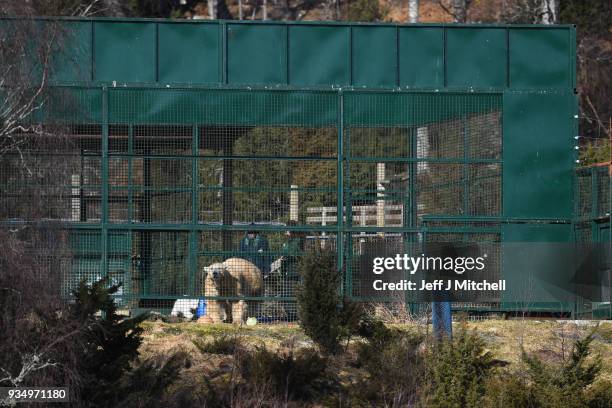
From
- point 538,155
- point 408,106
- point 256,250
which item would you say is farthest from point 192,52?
point 538,155

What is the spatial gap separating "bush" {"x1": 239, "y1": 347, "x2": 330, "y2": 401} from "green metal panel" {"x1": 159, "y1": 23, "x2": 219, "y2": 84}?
645 cm

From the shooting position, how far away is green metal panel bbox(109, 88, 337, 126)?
1938cm

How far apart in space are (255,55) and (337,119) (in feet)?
6.42

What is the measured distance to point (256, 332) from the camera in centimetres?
1748

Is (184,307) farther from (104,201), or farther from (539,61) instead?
(539,61)

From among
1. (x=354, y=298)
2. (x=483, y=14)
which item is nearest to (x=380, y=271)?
(x=354, y=298)

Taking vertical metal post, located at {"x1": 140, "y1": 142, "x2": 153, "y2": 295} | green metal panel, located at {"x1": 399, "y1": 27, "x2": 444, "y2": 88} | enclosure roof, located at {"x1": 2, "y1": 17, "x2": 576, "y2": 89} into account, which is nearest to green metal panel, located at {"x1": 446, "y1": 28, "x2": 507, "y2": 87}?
enclosure roof, located at {"x1": 2, "y1": 17, "x2": 576, "y2": 89}

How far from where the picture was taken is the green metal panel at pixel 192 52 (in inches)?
796

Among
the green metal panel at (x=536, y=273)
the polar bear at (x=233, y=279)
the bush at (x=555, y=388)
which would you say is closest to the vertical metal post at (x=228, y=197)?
the polar bear at (x=233, y=279)

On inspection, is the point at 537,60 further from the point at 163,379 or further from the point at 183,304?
the point at 163,379

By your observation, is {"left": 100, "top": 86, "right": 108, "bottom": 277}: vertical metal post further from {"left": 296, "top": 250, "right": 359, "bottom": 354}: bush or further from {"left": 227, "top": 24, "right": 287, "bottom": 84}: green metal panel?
{"left": 296, "top": 250, "right": 359, "bottom": 354}: bush

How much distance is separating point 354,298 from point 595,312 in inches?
178

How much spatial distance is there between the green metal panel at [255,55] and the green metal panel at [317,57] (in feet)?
0.72

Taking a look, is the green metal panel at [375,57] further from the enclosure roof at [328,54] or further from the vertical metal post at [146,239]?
the vertical metal post at [146,239]
